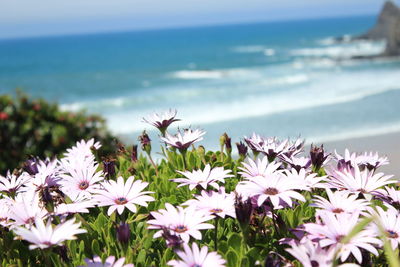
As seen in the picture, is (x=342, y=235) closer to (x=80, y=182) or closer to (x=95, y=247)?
(x=95, y=247)

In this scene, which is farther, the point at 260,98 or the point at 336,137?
the point at 260,98

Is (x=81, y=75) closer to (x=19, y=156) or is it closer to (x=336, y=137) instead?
(x=336, y=137)

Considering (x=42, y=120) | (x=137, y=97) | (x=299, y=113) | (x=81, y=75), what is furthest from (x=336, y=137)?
(x=81, y=75)

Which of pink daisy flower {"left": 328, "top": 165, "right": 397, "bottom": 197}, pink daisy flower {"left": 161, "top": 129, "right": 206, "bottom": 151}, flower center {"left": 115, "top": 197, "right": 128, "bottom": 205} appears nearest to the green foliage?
pink daisy flower {"left": 161, "top": 129, "right": 206, "bottom": 151}

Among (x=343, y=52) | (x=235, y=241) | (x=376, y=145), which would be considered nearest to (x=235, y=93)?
(x=376, y=145)

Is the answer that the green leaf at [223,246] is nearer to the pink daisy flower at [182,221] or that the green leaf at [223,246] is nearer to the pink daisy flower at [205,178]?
the pink daisy flower at [182,221]

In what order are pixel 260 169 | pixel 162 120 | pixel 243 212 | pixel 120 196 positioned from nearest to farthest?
pixel 243 212 < pixel 120 196 < pixel 260 169 < pixel 162 120

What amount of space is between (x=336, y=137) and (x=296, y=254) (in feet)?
30.1

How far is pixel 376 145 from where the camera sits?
823 cm

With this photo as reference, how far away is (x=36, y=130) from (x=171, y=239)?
541cm

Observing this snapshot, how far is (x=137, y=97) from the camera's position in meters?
23.7

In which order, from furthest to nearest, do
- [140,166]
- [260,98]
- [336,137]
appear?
[260,98] → [336,137] → [140,166]

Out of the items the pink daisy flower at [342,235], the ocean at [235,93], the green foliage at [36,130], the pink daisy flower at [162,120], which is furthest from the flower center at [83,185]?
the green foliage at [36,130]

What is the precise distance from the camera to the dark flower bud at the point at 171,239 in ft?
4.25
